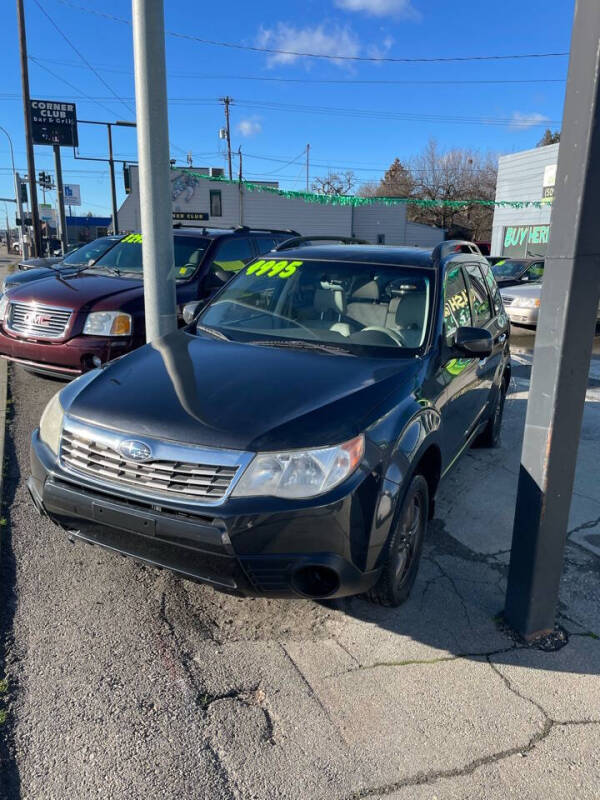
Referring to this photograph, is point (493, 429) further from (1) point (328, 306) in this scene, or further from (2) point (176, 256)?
(2) point (176, 256)

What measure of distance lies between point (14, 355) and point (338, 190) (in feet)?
243

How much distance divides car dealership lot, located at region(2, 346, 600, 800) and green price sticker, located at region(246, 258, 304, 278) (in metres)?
2.11

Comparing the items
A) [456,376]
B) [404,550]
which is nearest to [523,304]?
[456,376]

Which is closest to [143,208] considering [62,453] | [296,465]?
[62,453]

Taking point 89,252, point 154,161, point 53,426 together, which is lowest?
point 53,426

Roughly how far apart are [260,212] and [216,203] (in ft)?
10.9

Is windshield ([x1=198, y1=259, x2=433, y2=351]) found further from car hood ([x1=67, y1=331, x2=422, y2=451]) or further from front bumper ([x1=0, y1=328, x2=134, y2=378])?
front bumper ([x1=0, y1=328, x2=134, y2=378])

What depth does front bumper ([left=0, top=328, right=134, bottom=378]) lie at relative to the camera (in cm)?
552

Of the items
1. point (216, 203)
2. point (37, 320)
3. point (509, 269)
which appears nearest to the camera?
point (37, 320)

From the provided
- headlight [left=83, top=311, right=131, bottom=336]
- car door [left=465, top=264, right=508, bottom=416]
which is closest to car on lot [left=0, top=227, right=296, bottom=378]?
headlight [left=83, top=311, right=131, bottom=336]

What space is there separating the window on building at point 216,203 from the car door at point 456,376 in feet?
137

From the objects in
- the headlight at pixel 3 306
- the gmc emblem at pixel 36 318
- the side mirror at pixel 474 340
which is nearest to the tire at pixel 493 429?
the side mirror at pixel 474 340

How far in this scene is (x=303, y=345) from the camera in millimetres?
3441

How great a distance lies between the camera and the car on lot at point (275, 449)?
92.0 inches
